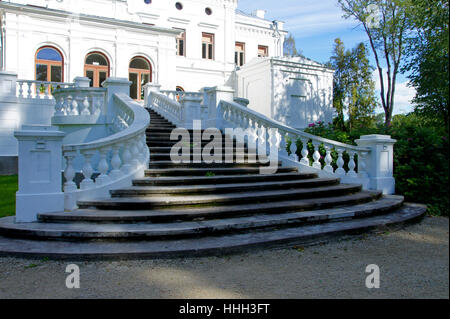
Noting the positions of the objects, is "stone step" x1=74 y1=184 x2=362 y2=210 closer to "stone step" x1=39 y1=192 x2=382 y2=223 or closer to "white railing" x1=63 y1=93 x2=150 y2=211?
"stone step" x1=39 y1=192 x2=382 y2=223

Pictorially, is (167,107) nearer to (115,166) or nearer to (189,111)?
(189,111)

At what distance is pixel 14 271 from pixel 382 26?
25845 millimetres

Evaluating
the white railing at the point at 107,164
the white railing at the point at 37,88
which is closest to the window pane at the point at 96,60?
the white railing at the point at 37,88

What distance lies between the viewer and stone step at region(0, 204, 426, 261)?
13.0 ft

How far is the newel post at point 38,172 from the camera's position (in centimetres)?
484

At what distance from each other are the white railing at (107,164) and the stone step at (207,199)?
268mm

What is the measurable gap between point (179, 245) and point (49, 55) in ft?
59.8

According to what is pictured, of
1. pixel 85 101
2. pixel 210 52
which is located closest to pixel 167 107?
pixel 85 101

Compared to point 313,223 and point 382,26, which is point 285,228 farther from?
point 382,26

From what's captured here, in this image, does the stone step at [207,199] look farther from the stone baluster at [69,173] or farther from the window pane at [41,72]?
the window pane at [41,72]

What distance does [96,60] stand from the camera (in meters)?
19.8

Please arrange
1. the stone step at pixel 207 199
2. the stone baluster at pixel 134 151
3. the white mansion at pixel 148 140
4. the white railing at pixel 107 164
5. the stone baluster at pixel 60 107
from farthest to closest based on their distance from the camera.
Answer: the stone baluster at pixel 60 107, the stone baluster at pixel 134 151, the white railing at pixel 107 164, the stone step at pixel 207 199, the white mansion at pixel 148 140

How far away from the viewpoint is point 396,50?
80.0 ft

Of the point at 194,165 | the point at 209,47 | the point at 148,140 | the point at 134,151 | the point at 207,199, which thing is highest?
the point at 209,47
